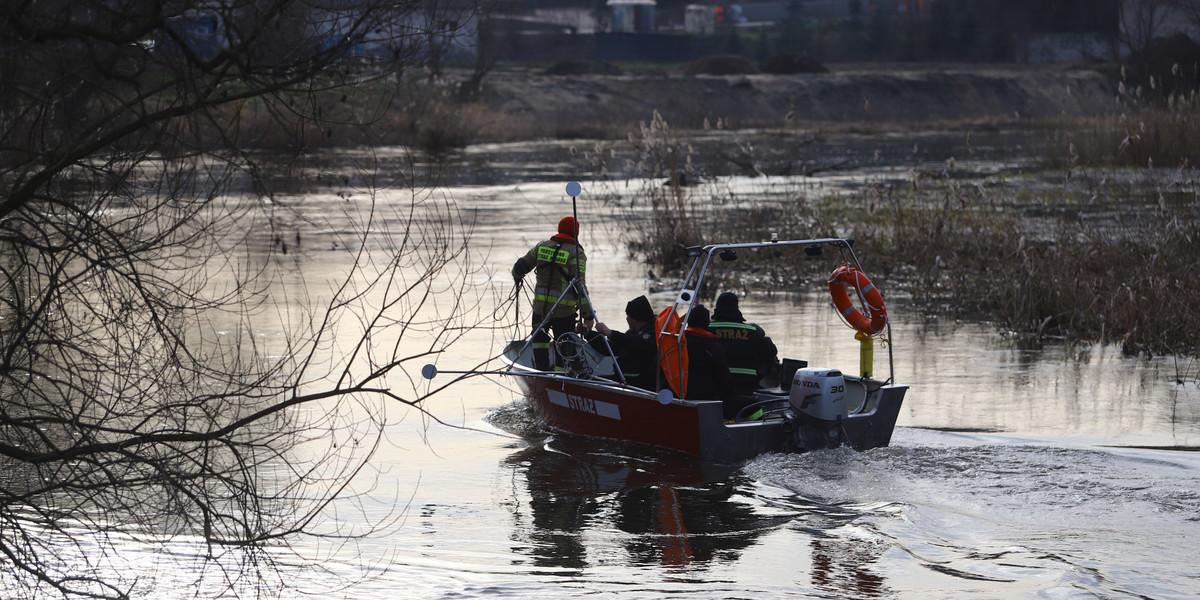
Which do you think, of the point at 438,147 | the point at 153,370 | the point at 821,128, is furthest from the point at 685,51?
the point at 153,370

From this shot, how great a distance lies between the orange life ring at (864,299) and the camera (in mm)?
9500

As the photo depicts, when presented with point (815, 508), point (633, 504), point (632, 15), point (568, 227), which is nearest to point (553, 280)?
point (568, 227)

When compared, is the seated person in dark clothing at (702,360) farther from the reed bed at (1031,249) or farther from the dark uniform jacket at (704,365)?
the reed bed at (1031,249)

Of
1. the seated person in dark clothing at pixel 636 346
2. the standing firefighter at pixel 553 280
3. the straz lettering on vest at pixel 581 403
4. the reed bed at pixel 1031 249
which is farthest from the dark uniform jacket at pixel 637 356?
the reed bed at pixel 1031 249

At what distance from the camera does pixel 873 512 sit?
326 inches

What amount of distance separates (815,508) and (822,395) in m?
1.03

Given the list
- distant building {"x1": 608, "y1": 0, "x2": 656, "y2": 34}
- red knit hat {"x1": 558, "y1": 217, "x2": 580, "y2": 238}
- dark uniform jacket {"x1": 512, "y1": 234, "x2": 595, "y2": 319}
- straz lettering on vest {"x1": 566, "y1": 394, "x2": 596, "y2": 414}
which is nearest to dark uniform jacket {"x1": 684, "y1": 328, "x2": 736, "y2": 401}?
straz lettering on vest {"x1": 566, "y1": 394, "x2": 596, "y2": 414}

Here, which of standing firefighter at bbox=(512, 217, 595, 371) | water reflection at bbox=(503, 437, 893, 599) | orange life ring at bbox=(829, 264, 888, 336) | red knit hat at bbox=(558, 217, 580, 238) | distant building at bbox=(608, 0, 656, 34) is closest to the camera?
water reflection at bbox=(503, 437, 893, 599)

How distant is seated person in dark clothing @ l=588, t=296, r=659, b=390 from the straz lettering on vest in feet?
1.18

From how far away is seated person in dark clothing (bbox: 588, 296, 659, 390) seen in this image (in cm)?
999

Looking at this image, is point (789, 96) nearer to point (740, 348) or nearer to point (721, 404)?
point (740, 348)

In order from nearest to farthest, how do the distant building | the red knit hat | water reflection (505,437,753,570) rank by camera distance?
water reflection (505,437,753,570), the red knit hat, the distant building

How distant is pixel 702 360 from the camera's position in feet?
31.3

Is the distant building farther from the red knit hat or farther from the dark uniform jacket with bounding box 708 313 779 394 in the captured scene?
the dark uniform jacket with bounding box 708 313 779 394
